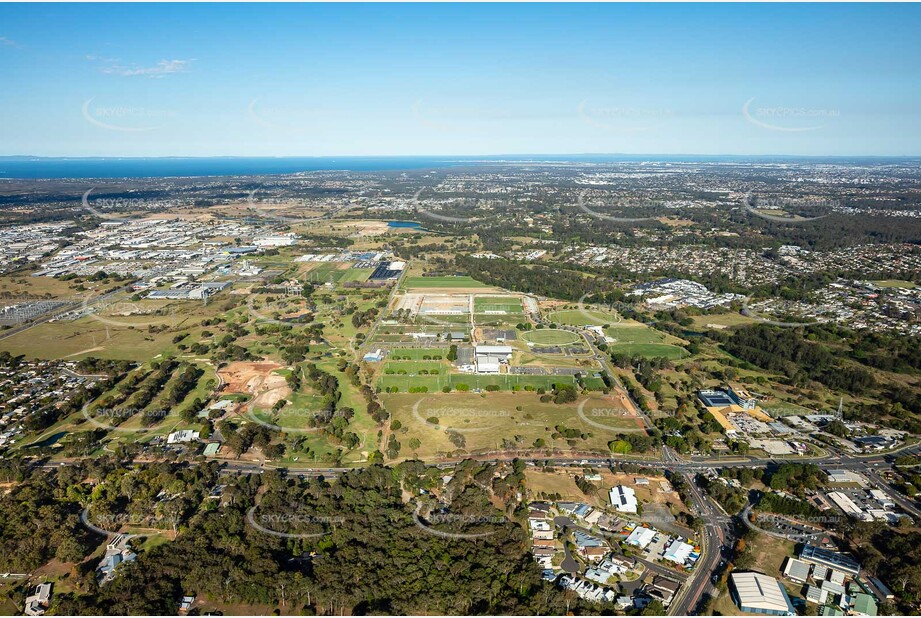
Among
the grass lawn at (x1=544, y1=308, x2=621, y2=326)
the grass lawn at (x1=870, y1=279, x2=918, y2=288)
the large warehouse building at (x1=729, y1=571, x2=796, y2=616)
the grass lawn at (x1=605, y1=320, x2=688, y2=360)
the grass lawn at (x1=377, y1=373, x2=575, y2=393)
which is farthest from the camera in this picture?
the grass lawn at (x1=870, y1=279, x2=918, y2=288)

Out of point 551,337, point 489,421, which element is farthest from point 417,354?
point 551,337

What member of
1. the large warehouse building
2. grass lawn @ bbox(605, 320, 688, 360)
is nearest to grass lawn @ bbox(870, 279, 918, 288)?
grass lawn @ bbox(605, 320, 688, 360)

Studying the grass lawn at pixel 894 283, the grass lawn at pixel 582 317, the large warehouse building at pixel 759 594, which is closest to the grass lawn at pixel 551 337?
the grass lawn at pixel 582 317

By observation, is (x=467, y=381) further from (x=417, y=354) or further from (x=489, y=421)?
(x=417, y=354)

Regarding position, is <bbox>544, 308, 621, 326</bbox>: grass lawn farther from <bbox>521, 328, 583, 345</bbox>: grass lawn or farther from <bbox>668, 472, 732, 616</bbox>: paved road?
<bbox>668, 472, 732, 616</bbox>: paved road

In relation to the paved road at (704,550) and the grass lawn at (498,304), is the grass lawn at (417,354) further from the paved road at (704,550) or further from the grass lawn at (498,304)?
the paved road at (704,550)

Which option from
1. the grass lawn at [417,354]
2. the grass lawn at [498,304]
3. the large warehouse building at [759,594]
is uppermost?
the grass lawn at [498,304]

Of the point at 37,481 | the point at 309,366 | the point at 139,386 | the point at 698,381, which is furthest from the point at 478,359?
the point at 37,481

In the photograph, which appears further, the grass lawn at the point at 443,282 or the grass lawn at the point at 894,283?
the grass lawn at the point at 443,282
